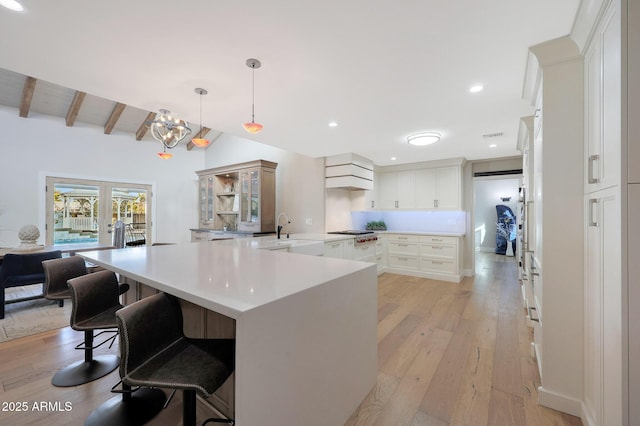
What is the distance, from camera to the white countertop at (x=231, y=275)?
102 centimetres

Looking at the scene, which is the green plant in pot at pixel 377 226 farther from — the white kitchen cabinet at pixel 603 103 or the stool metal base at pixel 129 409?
the stool metal base at pixel 129 409

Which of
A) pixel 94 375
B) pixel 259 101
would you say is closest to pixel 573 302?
pixel 259 101

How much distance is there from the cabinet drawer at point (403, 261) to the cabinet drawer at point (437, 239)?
436mm

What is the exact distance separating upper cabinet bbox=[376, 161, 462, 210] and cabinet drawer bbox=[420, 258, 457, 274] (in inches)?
43.5

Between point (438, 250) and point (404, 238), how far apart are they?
2.29 feet

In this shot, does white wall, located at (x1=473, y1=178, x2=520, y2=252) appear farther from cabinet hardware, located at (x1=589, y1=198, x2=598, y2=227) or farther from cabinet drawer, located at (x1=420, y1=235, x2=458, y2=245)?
cabinet hardware, located at (x1=589, y1=198, x2=598, y2=227)

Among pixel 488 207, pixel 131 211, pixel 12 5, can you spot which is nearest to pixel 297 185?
pixel 12 5

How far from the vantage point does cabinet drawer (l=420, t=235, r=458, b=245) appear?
4837 millimetres

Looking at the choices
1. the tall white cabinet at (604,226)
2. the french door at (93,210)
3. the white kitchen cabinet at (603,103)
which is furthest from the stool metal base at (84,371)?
the french door at (93,210)

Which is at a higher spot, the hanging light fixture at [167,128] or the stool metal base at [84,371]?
the hanging light fixture at [167,128]

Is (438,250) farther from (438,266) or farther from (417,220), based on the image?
(417,220)

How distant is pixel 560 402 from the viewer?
63.7 inches

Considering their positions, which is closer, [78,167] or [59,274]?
[59,274]

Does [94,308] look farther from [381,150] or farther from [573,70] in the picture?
[381,150]
